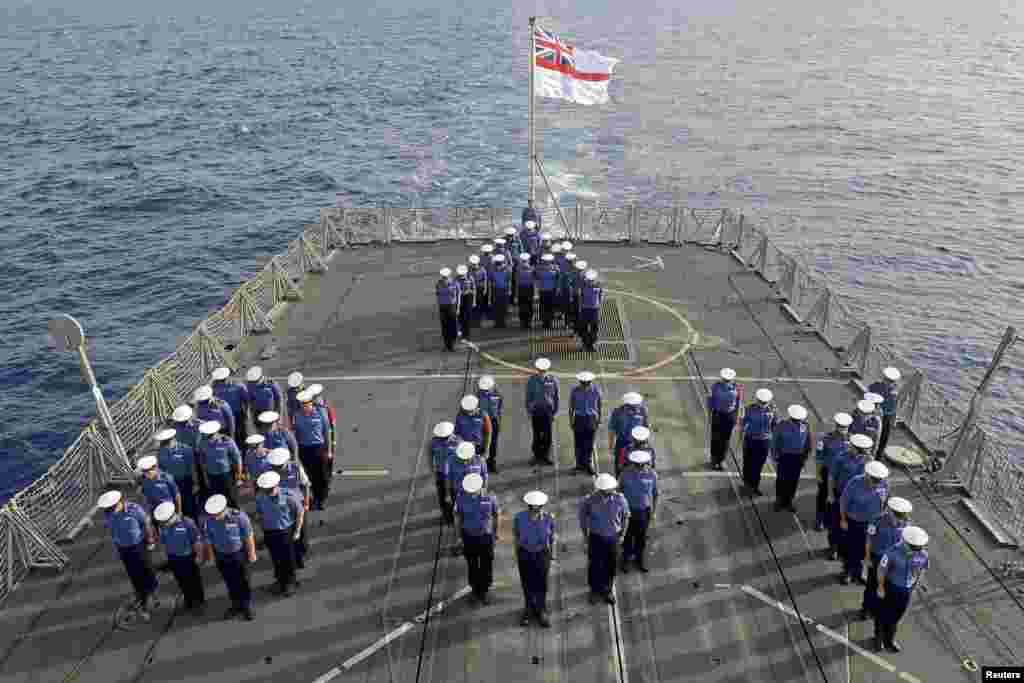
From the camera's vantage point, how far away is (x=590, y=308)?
1836cm

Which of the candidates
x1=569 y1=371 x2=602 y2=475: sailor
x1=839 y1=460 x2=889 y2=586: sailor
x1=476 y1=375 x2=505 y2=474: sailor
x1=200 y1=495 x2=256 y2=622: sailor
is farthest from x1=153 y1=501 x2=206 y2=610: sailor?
x1=839 y1=460 x2=889 y2=586: sailor

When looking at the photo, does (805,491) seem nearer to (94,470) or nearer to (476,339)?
(476,339)

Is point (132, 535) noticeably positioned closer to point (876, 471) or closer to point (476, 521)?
point (476, 521)

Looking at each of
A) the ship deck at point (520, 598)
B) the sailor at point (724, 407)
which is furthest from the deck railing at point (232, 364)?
the sailor at point (724, 407)

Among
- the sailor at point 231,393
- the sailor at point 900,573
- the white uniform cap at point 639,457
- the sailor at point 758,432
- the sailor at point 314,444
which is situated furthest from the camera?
the sailor at point 231,393

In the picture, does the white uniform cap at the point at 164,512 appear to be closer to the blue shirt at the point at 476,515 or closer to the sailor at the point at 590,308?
the blue shirt at the point at 476,515

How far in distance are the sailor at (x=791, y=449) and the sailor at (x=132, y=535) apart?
10174mm

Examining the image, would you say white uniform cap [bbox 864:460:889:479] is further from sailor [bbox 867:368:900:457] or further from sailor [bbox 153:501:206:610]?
sailor [bbox 153:501:206:610]

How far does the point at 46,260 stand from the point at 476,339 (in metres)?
28.7

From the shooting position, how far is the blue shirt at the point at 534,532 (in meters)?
10.5

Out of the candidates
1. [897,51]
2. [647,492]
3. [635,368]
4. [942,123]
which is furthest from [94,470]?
[897,51]

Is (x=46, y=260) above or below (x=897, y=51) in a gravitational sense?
below

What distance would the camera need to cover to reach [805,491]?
45.9 ft

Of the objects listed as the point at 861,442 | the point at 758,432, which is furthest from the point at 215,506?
the point at 861,442
